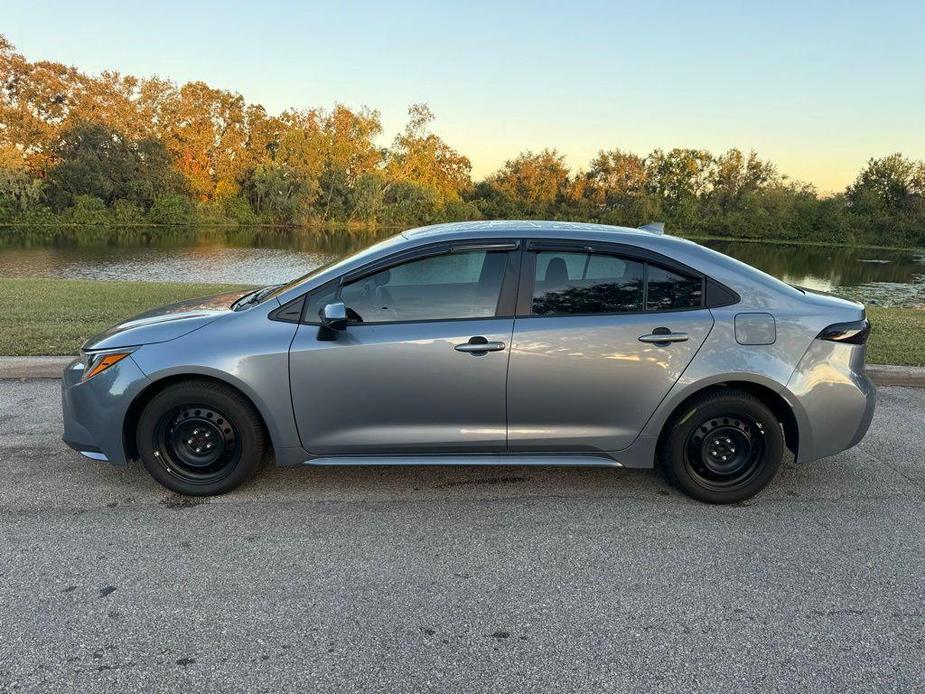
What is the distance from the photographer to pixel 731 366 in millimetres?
3482

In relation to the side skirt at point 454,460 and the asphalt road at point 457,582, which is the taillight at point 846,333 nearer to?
the asphalt road at point 457,582

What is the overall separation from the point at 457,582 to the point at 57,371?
483 centimetres

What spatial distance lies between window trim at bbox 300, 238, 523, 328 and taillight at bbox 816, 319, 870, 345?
1718mm

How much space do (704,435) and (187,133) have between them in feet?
236

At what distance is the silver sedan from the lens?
136 inches

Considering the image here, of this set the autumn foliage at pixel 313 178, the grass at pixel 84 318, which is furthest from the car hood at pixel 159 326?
the autumn foliage at pixel 313 178

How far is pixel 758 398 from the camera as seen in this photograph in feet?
11.8

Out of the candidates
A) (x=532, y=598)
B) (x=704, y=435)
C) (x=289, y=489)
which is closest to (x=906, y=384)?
(x=704, y=435)

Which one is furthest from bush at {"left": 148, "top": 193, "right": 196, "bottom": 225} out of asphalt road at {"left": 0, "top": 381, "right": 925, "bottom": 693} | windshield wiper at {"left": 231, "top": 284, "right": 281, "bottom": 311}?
windshield wiper at {"left": 231, "top": 284, "right": 281, "bottom": 311}

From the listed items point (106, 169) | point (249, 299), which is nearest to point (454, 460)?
point (249, 299)

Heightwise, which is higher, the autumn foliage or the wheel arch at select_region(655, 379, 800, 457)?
the autumn foliage

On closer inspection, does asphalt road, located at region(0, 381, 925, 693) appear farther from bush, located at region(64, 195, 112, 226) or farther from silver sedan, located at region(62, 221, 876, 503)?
bush, located at region(64, 195, 112, 226)

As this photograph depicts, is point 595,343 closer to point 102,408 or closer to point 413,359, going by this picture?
point 413,359

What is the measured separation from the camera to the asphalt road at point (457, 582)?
91.4 inches
